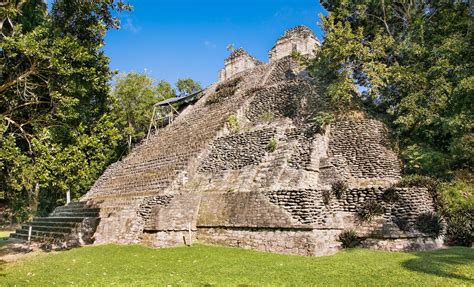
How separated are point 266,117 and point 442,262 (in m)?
9.79

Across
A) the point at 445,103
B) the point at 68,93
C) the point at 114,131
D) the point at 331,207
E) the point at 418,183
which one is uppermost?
the point at 445,103

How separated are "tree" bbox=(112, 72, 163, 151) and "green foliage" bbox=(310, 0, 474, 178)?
619 inches

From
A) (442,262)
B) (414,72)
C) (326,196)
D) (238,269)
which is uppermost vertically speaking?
(414,72)

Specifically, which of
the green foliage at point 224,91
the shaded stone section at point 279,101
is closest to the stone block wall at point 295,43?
the green foliage at point 224,91

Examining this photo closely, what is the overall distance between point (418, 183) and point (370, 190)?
4.59 ft

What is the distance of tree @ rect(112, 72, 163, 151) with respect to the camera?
2728 centimetres

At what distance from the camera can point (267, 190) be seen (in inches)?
394

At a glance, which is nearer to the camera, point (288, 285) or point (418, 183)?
point (288, 285)

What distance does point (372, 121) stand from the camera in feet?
42.2

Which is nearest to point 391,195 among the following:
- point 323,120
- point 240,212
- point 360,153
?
point 360,153

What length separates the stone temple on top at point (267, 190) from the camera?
30.4ft

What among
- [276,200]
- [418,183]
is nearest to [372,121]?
[418,183]

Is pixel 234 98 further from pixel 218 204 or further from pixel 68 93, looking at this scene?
pixel 68 93

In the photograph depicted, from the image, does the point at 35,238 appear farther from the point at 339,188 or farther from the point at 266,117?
the point at 339,188
